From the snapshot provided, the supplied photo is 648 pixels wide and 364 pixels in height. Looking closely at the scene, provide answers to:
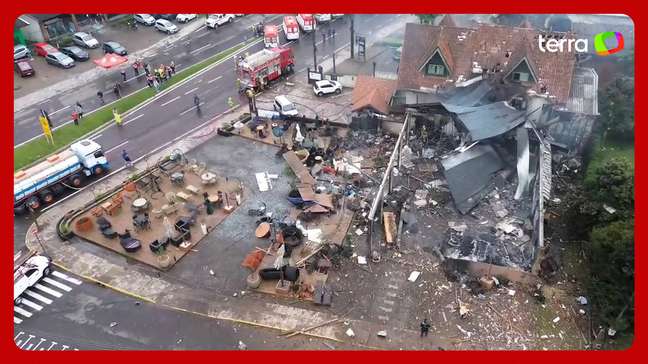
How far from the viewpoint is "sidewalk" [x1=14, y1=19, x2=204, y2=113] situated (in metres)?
49.0

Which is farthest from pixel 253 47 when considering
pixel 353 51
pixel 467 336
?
pixel 467 336

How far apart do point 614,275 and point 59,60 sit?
54.9 meters

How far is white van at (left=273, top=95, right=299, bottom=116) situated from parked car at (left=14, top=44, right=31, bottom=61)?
30507 mm

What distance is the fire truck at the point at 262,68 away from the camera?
4834 cm

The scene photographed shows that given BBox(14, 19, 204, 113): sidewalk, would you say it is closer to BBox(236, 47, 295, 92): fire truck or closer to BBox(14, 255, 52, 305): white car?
BBox(236, 47, 295, 92): fire truck

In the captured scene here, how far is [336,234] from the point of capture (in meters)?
31.8

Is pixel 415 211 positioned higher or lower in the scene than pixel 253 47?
lower

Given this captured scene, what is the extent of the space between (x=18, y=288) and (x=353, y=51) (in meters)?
40.1

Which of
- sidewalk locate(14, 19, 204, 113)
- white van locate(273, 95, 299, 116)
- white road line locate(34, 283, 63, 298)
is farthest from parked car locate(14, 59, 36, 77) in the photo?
white road line locate(34, 283, 63, 298)

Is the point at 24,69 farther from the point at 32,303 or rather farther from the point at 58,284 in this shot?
the point at 32,303

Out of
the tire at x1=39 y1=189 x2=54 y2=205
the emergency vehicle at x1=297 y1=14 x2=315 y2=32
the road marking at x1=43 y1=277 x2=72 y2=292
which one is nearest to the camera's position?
the road marking at x1=43 y1=277 x2=72 y2=292

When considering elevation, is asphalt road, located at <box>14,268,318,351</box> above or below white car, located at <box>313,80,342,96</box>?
below

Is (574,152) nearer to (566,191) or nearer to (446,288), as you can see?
(566,191)

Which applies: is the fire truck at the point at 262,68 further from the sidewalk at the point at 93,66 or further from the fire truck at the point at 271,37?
the sidewalk at the point at 93,66
